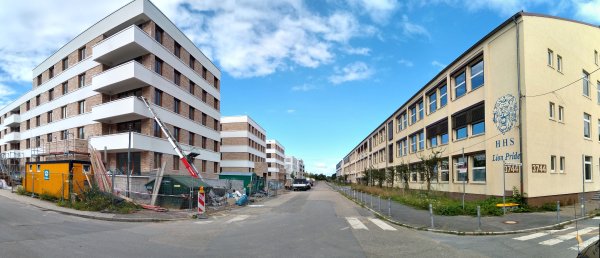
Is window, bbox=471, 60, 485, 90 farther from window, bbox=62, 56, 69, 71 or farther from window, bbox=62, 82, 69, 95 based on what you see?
window, bbox=62, 56, 69, 71

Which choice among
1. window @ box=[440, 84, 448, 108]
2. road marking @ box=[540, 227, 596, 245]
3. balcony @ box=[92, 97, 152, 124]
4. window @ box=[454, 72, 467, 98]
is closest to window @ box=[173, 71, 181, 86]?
balcony @ box=[92, 97, 152, 124]

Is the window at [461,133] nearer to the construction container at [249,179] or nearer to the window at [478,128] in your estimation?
the window at [478,128]

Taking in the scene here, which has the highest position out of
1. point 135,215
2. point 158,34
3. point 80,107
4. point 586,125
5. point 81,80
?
point 158,34

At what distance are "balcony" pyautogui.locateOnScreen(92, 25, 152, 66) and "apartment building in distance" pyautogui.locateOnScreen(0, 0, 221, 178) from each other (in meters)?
0.06

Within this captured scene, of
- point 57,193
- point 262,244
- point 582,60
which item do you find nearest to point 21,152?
point 57,193

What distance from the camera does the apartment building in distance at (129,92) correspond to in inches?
1047

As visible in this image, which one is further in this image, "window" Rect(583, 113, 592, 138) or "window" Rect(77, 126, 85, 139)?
"window" Rect(77, 126, 85, 139)

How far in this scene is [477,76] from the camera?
955 inches

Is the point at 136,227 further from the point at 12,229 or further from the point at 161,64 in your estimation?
the point at 161,64

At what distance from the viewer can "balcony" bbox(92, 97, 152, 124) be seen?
1005 inches

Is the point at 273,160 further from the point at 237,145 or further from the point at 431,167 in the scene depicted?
the point at 431,167

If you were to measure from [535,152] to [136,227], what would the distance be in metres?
19.4

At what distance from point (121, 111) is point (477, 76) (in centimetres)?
2403

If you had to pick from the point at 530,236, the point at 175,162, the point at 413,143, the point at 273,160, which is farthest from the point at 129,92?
the point at 273,160
